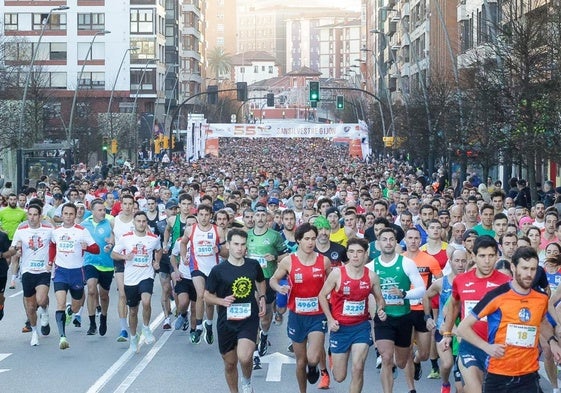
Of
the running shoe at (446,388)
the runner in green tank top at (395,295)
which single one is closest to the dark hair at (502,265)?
the runner in green tank top at (395,295)

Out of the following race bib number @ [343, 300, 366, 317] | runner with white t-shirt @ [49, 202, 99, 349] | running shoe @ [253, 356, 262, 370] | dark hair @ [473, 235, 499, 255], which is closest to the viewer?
dark hair @ [473, 235, 499, 255]

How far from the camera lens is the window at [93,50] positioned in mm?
94312

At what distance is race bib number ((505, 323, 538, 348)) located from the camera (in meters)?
9.07

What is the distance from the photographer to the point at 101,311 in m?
17.1

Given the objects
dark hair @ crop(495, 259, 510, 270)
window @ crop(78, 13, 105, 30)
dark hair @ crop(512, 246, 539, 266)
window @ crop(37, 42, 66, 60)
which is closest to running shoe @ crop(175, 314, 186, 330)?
dark hair @ crop(495, 259, 510, 270)

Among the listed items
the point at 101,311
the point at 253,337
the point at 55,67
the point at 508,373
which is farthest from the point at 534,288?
the point at 55,67

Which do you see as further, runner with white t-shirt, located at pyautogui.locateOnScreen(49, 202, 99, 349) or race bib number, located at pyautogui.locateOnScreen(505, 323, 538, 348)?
runner with white t-shirt, located at pyautogui.locateOnScreen(49, 202, 99, 349)

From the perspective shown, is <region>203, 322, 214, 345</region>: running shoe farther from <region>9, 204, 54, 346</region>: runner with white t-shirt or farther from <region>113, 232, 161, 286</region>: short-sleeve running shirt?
<region>9, 204, 54, 346</region>: runner with white t-shirt

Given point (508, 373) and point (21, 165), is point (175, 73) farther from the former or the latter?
point (508, 373)

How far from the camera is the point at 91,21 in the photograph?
95.2 metres

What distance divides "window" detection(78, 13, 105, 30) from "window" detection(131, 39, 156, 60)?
17.9 feet

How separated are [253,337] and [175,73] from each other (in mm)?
107799

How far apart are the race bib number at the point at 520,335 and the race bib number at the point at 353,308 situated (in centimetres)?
282

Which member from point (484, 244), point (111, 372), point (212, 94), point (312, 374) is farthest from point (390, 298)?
point (212, 94)
